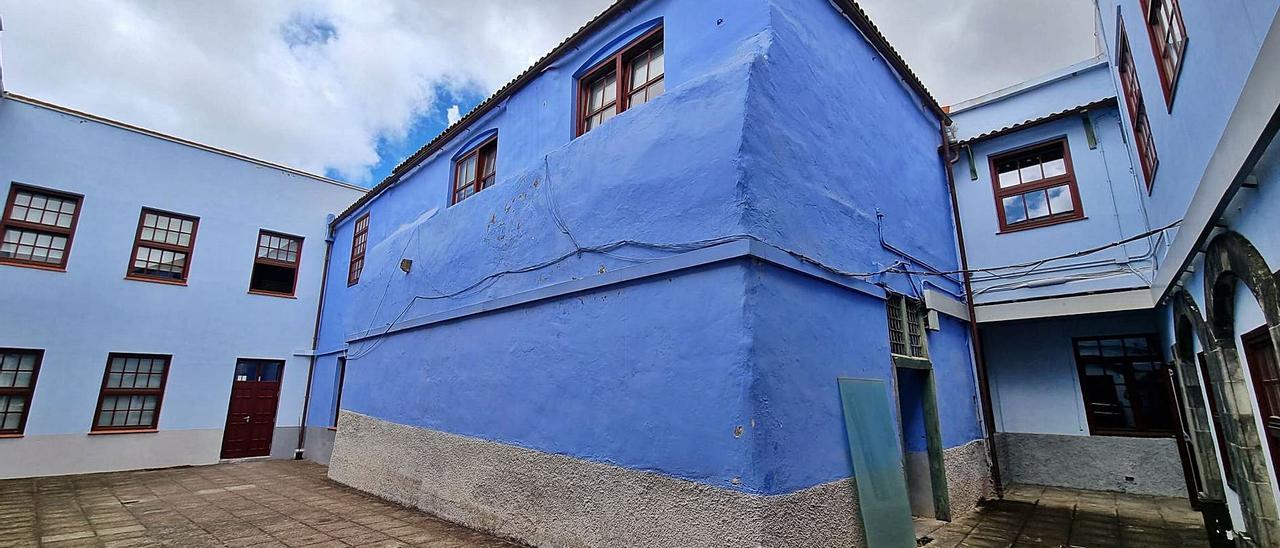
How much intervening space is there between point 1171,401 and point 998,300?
239 centimetres

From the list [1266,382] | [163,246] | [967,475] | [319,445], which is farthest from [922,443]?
[163,246]

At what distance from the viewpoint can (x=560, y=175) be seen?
237 inches

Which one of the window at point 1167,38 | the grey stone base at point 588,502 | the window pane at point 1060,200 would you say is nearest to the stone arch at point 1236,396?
the window at point 1167,38

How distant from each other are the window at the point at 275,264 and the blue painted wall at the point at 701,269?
7410 millimetres

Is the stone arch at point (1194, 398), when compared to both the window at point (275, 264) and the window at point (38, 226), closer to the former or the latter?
the window at point (275, 264)

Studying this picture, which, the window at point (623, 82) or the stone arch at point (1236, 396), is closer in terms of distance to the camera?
the stone arch at point (1236, 396)

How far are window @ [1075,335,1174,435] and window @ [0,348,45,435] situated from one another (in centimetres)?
1806

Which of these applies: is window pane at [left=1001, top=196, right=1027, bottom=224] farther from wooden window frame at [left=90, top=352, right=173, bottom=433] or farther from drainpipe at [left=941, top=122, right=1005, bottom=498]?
wooden window frame at [left=90, top=352, right=173, bottom=433]

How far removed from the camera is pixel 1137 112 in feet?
20.3

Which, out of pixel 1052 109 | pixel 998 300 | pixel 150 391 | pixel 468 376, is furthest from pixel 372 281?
pixel 1052 109

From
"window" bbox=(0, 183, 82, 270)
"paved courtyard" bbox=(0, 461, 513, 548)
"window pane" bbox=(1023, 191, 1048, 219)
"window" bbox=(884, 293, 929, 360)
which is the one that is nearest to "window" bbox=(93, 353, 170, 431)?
"paved courtyard" bbox=(0, 461, 513, 548)

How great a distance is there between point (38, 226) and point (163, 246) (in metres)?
1.82

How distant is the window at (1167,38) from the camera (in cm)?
383

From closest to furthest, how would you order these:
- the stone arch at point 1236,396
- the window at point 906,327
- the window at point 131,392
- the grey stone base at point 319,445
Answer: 1. the stone arch at point 1236,396
2. the window at point 906,327
3. the window at point 131,392
4. the grey stone base at point 319,445
